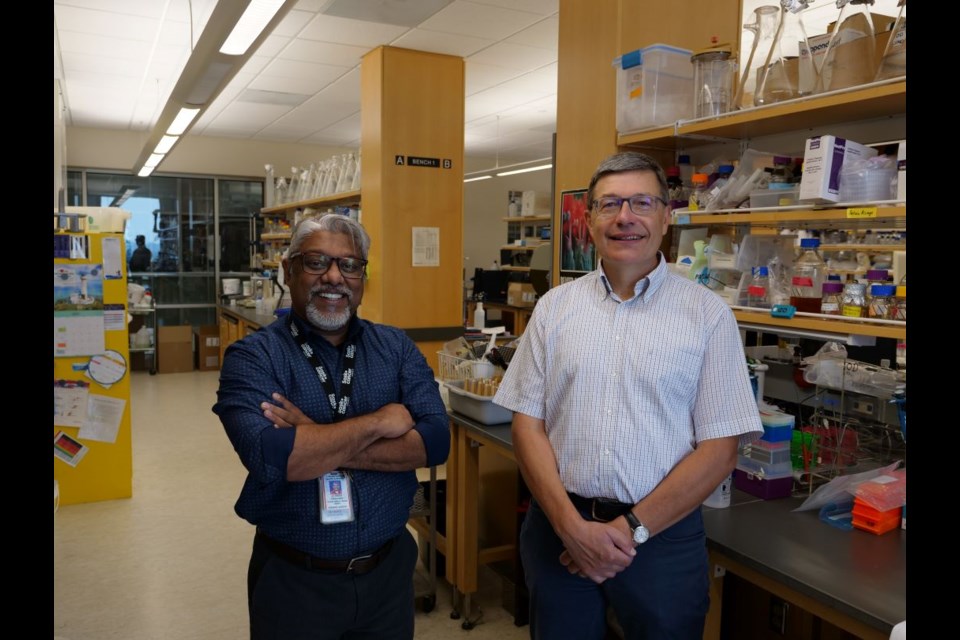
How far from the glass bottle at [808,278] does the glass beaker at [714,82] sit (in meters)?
0.57

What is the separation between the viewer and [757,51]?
237 cm

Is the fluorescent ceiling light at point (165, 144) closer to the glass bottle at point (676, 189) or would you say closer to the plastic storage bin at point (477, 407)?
the plastic storage bin at point (477, 407)

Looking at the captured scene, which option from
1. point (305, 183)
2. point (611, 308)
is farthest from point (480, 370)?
point (305, 183)

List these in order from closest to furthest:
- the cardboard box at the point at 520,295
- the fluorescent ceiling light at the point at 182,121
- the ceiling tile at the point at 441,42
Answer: the fluorescent ceiling light at the point at 182,121
the ceiling tile at the point at 441,42
the cardboard box at the point at 520,295

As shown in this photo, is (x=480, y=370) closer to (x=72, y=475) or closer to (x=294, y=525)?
(x=294, y=525)

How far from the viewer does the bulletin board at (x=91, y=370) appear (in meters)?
4.33

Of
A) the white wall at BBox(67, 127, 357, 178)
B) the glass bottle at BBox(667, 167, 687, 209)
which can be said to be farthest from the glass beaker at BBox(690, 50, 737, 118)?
the white wall at BBox(67, 127, 357, 178)

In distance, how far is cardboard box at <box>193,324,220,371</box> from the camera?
936 cm

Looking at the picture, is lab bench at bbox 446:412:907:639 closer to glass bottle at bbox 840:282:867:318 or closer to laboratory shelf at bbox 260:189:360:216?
glass bottle at bbox 840:282:867:318

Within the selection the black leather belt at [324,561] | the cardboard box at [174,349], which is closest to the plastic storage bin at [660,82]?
the black leather belt at [324,561]

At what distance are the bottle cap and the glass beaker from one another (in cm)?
70

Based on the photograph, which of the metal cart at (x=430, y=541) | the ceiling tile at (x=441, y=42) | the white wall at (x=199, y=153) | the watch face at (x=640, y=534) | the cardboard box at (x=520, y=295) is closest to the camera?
the watch face at (x=640, y=534)

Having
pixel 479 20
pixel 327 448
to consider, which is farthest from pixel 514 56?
pixel 327 448

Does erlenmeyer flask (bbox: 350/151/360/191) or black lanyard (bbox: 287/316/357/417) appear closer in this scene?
black lanyard (bbox: 287/316/357/417)
